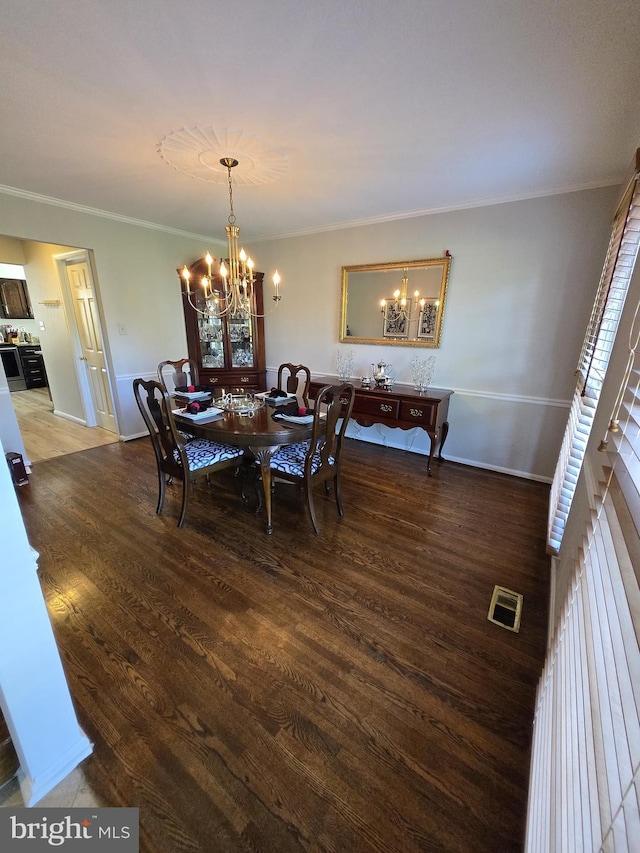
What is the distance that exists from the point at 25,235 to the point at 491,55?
3.78m

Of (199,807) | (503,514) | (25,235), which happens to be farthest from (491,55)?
(25,235)

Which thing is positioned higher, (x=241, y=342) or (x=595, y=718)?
(x=241, y=342)

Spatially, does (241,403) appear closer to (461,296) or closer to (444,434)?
(444,434)

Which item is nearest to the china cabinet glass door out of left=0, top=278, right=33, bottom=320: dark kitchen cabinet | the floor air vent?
the floor air vent

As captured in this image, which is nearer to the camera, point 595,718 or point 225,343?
point 595,718

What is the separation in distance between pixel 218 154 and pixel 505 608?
3.22 m

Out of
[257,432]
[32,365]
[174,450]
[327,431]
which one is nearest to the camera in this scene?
[257,432]

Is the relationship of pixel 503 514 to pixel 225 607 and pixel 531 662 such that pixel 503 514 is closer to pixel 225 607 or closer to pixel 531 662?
pixel 531 662

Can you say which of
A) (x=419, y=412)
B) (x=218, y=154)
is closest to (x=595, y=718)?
(x=419, y=412)

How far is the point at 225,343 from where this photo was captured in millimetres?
4496

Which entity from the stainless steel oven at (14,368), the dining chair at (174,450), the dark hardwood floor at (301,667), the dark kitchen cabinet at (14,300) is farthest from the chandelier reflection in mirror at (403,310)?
the stainless steel oven at (14,368)

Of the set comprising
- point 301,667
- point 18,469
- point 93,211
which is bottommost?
point 301,667

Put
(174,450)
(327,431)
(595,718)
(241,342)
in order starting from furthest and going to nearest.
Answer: (241,342)
(174,450)
(327,431)
(595,718)

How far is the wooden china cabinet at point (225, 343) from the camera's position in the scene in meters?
4.38
